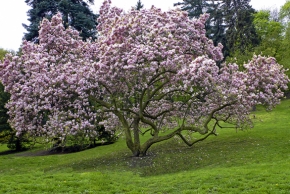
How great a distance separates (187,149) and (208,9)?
34.6 meters

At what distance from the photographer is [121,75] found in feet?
Answer: 50.1

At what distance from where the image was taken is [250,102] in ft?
55.1

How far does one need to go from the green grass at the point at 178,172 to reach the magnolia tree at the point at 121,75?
194cm

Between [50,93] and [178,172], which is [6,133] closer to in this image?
[50,93]

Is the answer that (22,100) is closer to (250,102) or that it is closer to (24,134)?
(24,134)

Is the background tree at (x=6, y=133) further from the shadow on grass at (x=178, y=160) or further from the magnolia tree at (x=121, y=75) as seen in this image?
the shadow on grass at (x=178, y=160)

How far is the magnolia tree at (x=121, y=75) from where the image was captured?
14.8 metres

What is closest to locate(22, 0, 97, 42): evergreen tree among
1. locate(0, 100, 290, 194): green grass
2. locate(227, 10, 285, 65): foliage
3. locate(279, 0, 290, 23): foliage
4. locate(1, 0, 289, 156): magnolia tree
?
locate(1, 0, 289, 156): magnolia tree

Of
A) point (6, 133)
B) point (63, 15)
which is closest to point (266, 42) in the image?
point (63, 15)

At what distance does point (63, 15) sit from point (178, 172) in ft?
75.7

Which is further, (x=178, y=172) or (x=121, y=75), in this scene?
(x=121, y=75)

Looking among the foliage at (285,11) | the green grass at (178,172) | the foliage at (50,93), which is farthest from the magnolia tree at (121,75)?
the foliage at (285,11)

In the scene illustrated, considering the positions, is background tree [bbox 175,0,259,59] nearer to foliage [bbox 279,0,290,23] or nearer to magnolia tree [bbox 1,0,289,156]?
foliage [bbox 279,0,290,23]

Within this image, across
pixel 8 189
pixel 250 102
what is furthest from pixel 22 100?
pixel 250 102
